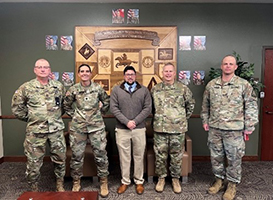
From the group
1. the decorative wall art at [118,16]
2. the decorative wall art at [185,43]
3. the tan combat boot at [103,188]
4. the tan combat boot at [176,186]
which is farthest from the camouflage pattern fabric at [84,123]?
the decorative wall art at [185,43]

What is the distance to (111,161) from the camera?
369cm

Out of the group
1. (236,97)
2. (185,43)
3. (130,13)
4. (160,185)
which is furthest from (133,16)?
(160,185)

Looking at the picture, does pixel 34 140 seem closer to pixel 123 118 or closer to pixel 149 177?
pixel 123 118

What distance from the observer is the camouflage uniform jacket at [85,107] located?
253 centimetres

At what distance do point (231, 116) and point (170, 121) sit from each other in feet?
2.30

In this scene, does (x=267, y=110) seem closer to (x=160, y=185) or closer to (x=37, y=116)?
(x=160, y=185)

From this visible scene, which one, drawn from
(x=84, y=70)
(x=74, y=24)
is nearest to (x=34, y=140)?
(x=84, y=70)

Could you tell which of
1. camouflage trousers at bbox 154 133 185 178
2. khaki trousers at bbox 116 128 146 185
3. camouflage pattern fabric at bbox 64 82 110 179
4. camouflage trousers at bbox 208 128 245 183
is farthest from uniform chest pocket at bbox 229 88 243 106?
camouflage pattern fabric at bbox 64 82 110 179

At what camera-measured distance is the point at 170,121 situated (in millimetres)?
2586

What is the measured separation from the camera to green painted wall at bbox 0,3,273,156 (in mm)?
3551

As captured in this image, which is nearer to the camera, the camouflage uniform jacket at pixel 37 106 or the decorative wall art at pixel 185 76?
the camouflage uniform jacket at pixel 37 106

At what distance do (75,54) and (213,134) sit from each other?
2529mm

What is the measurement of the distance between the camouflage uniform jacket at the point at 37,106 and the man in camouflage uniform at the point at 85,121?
0.70ft

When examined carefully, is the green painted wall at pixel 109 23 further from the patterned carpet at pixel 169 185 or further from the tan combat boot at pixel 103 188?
the tan combat boot at pixel 103 188
